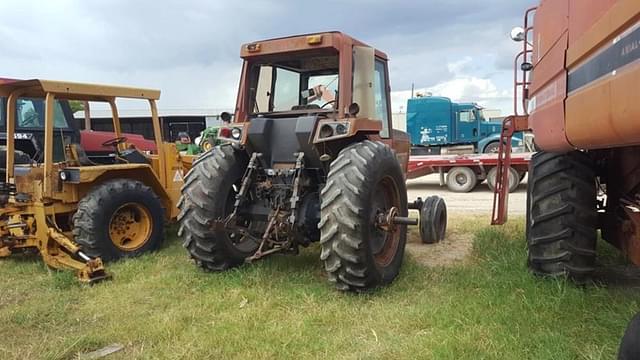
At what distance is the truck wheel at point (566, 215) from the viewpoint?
391 centimetres

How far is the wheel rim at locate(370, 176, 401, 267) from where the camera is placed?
15.2 feet

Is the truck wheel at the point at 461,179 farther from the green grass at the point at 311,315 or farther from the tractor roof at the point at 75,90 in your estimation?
the tractor roof at the point at 75,90

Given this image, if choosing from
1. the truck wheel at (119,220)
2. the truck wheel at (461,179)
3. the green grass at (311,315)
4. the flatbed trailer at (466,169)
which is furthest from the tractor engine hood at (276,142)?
the truck wheel at (461,179)

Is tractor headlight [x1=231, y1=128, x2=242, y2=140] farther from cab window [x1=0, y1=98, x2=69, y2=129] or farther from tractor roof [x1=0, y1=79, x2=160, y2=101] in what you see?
cab window [x1=0, y1=98, x2=69, y2=129]

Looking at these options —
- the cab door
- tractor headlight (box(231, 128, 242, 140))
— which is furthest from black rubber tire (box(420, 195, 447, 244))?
the cab door

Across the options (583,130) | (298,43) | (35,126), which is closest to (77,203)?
(35,126)

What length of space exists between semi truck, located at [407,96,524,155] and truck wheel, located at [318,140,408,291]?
12.8m

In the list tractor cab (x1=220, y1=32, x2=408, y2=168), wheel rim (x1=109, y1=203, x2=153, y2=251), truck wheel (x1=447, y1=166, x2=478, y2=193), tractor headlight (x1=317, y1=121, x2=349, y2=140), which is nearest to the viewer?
tractor headlight (x1=317, y1=121, x2=349, y2=140)

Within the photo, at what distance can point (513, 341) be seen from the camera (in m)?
3.24

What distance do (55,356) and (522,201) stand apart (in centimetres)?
919

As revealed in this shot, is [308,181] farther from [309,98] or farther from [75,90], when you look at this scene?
[75,90]

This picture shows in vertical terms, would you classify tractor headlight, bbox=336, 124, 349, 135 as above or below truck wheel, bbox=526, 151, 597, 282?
above

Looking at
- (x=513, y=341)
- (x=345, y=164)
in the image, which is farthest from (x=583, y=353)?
(x=345, y=164)

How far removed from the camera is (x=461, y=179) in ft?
41.0
